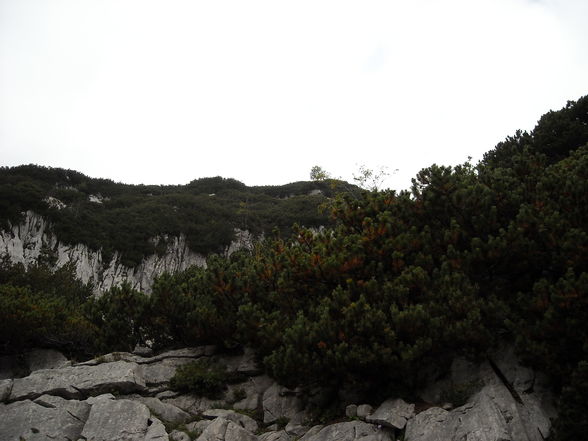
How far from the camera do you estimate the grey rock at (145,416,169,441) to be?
7.93 m

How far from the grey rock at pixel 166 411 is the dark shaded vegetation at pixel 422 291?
188cm

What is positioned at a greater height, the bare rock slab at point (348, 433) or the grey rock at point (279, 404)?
the grey rock at point (279, 404)

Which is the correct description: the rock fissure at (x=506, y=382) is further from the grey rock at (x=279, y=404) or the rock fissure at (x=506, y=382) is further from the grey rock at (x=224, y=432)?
the grey rock at (x=224, y=432)

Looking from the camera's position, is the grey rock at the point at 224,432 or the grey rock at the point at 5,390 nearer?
the grey rock at the point at 224,432

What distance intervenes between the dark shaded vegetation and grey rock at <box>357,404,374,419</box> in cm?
39

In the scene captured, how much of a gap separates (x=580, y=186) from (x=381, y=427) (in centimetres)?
549

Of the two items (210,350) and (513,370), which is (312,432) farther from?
(210,350)

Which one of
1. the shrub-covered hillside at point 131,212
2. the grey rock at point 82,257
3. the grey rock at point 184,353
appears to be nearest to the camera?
the grey rock at point 184,353

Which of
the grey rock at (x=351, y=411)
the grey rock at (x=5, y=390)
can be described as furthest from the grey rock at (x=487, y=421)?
the grey rock at (x=5, y=390)

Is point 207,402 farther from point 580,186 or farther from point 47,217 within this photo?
point 47,217

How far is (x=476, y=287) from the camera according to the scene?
26.4 ft

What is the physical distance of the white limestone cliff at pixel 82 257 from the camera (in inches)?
1009

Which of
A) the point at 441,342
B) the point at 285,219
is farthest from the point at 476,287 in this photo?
the point at 285,219

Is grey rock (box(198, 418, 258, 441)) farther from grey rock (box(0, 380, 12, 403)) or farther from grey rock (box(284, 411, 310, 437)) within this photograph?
grey rock (box(0, 380, 12, 403))
